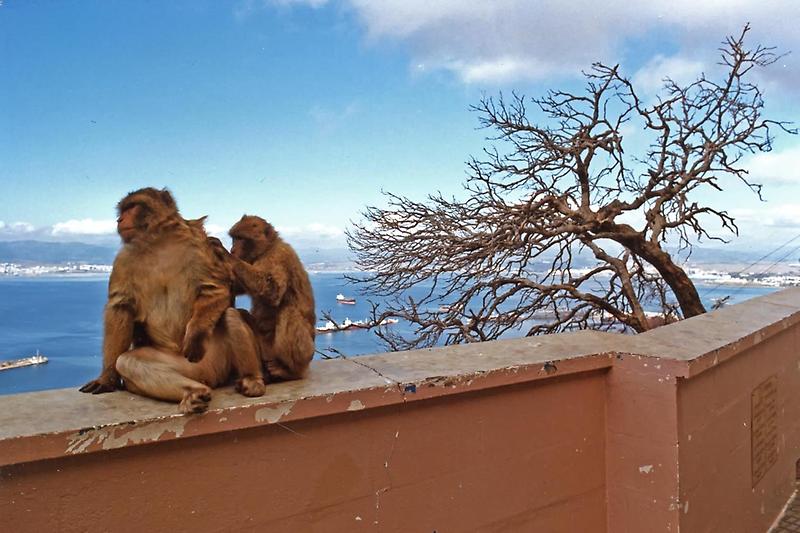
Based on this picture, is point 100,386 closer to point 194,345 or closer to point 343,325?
point 194,345

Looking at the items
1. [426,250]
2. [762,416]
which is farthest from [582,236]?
[762,416]

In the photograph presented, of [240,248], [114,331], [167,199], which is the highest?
[167,199]

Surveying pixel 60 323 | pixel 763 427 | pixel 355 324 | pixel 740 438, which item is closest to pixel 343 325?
pixel 355 324

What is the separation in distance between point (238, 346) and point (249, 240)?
585mm

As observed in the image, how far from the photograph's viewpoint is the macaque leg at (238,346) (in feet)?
7.39

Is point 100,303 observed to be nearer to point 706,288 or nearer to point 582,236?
point 582,236

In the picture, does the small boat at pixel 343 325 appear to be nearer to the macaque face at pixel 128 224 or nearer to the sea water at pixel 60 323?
the sea water at pixel 60 323

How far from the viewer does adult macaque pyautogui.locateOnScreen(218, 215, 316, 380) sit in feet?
8.02

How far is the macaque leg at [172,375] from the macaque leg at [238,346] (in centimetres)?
5

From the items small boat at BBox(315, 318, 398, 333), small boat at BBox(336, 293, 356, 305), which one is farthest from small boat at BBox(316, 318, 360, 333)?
small boat at BBox(336, 293, 356, 305)

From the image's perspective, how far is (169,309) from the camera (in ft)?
7.66

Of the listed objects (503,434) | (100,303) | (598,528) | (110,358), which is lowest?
(598,528)

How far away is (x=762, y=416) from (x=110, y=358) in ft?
12.5

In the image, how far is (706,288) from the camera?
41.3 ft
